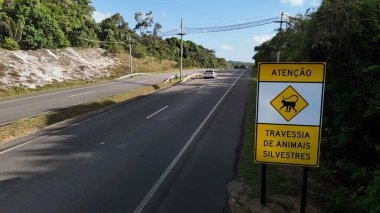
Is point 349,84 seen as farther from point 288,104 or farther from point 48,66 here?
point 48,66

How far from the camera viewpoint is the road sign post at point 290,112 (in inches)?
216

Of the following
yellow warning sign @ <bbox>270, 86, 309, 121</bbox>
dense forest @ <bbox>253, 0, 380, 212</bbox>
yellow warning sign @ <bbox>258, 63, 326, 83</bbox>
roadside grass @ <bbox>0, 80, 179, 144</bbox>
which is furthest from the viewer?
roadside grass @ <bbox>0, 80, 179, 144</bbox>

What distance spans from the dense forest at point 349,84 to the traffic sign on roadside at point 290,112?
3336 mm

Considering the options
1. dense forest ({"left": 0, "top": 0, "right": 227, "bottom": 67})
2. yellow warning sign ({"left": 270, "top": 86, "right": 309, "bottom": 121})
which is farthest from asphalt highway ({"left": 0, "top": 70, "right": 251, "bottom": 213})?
dense forest ({"left": 0, "top": 0, "right": 227, "bottom": 67})

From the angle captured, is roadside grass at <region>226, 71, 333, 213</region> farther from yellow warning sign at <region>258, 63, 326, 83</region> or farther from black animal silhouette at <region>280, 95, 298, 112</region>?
yellow warning sign at <region>258, 63, 326, 83</region>

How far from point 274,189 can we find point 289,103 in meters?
2.84

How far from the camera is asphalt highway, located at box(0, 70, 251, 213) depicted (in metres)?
6.91

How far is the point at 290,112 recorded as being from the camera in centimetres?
565

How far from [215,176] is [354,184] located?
11.7 ft

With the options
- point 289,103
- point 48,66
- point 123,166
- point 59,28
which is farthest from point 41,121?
point 59,28

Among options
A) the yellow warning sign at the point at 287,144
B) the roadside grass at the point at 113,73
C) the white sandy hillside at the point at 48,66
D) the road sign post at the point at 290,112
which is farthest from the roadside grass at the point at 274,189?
A: the white sandy hillside at the point at 48,66

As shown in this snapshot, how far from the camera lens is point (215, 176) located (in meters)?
8.57

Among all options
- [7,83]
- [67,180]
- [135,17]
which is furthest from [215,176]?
[135,17]

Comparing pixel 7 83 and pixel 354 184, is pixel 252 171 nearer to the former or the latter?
pixel 354 184
